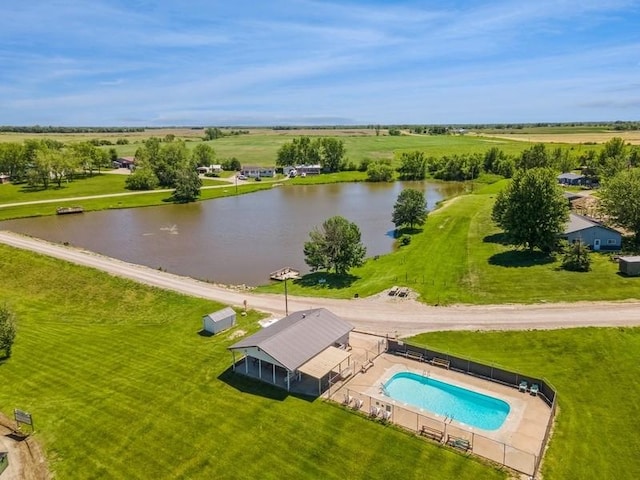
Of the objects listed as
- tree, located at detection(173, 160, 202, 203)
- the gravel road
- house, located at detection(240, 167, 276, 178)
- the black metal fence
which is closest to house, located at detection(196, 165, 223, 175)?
house, located at detection(240, 167, 276, 178)

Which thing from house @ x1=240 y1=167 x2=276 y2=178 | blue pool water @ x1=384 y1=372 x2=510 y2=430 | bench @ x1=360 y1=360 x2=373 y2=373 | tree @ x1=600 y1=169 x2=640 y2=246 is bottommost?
blue pool water @ x1=384 y1=372 x2=510 y2=430

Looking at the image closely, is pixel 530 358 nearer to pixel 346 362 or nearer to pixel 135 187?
pixel 346 362

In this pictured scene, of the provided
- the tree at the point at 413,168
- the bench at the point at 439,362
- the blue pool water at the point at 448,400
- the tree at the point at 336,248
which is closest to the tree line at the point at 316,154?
the tree at the point at 413,168

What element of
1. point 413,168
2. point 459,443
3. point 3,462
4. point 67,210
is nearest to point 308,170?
point 413,168

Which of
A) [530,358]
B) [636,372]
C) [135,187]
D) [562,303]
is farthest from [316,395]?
[135,187]

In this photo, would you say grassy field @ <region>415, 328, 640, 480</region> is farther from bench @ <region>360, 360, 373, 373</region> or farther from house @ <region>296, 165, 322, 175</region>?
house @ <region>296, 165, 322, 175</region>

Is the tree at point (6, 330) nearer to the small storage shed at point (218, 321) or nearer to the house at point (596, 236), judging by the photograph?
the small storage shed at point (218, 321)
